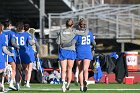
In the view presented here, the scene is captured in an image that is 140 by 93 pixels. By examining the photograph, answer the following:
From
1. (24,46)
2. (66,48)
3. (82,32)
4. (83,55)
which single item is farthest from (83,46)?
(24,46)

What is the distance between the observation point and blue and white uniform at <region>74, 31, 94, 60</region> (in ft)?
52.7

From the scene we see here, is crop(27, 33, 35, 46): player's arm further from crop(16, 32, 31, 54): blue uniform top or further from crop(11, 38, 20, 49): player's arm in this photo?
crop(11, 38, 20, 49): player's arm

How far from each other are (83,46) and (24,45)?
2.08 metres

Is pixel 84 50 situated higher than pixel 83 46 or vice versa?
pixel 83 46

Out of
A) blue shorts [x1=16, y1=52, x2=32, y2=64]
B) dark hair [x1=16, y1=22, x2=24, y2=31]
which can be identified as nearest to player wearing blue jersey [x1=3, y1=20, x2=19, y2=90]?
dark hair [x1=16, y1=22, x2=24, y2=31]

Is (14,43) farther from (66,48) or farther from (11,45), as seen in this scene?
(66,48)

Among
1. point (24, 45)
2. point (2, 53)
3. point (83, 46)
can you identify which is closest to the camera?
point (2, 53)

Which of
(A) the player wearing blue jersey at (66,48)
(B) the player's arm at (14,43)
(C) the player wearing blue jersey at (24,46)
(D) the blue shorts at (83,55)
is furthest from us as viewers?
(C) the player wearing blue jersey at (24,46)

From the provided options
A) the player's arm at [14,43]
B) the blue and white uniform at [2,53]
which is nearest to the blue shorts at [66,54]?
the player's arm at [14,43]

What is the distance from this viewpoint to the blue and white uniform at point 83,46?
52.7ft

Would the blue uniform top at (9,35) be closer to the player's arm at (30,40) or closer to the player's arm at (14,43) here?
the player's arm at (14,43)

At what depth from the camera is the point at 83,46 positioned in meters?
16.2

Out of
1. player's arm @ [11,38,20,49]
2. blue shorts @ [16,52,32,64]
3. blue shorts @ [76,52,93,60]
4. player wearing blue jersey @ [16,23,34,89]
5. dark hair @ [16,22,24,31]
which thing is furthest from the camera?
blue shorts @ [16,52,32,64]

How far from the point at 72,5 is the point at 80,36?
81.0ft
